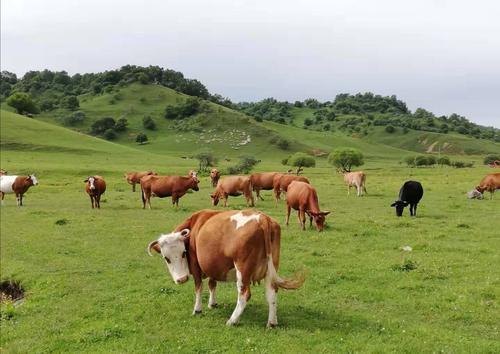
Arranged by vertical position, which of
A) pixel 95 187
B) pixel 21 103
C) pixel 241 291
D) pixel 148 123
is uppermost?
pixel 21 103

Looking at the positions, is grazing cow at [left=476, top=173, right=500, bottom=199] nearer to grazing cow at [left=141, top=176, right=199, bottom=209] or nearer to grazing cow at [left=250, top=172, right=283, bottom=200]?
grazing cow at [left=250, top=172, right=283, bottom=200]

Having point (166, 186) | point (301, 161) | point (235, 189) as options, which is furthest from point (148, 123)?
point (166, 186)

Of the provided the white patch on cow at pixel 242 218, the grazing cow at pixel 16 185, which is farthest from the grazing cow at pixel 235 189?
the white patch on cow at pixel 242 218

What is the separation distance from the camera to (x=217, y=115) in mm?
135250

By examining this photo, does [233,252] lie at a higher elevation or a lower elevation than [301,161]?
lower

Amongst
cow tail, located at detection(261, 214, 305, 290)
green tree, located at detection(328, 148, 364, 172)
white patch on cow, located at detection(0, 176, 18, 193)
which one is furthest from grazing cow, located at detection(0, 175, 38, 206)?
green tree, located at detection(328, 148, 364, 172)

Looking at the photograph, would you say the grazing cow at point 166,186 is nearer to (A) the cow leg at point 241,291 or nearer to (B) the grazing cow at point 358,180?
(B) the grazing cow at point 358,180

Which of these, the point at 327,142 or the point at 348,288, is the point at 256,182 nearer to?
the point at 348,288

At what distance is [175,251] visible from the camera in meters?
10.8

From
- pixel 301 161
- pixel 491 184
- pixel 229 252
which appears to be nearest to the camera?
pixel 229 252

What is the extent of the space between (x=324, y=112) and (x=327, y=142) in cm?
6734

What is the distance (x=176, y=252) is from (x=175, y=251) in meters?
0.03

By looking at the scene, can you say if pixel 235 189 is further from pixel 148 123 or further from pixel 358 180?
pixel 148 123

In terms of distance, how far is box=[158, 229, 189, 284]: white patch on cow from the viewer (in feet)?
35.4
